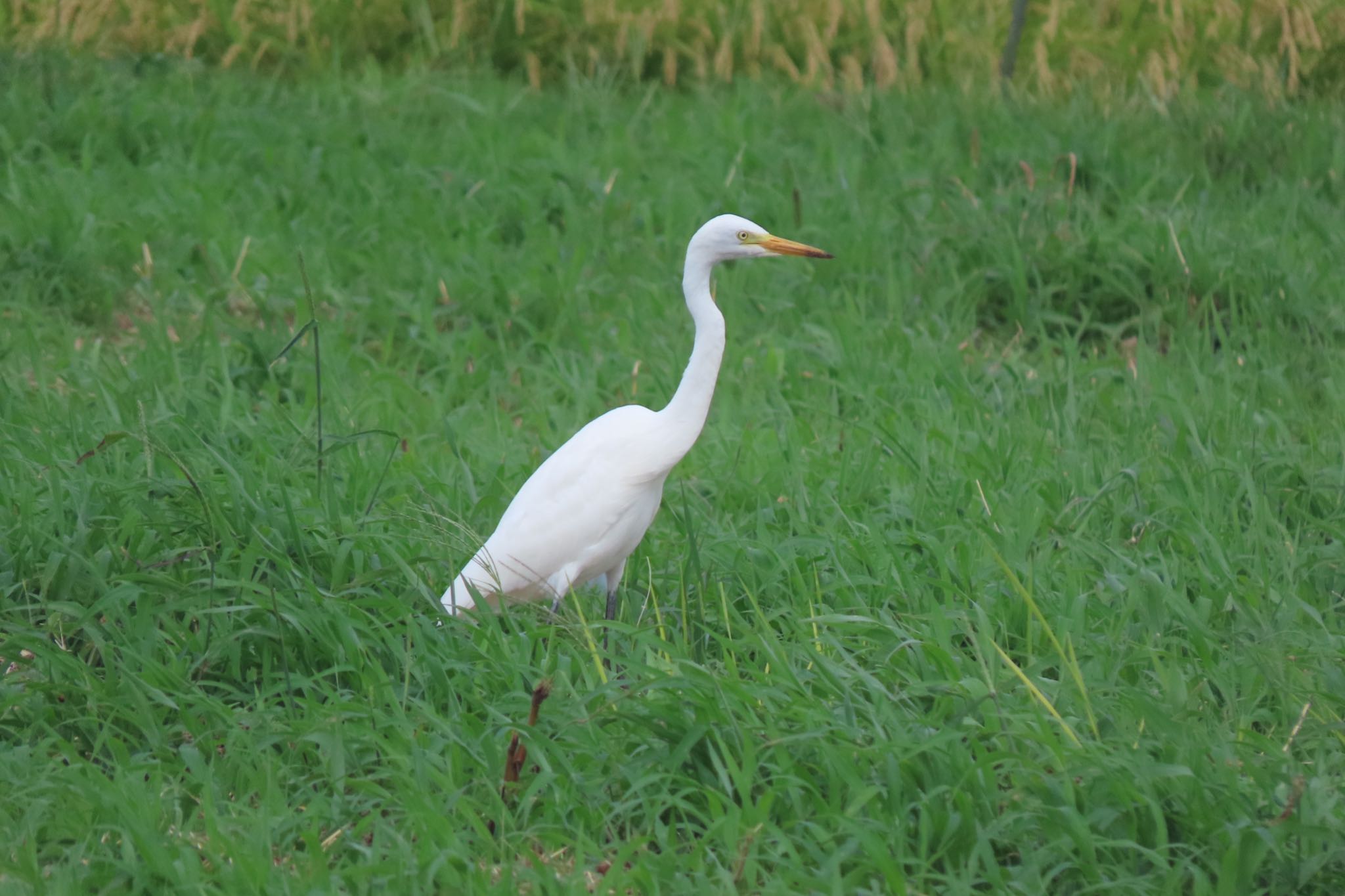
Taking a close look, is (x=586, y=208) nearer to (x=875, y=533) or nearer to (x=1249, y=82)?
(x=875, y=533)

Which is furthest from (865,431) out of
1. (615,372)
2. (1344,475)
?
(1344,475)

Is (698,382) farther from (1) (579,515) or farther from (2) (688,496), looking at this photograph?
(2) (688,496)

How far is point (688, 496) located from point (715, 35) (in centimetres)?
429

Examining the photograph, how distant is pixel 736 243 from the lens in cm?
300

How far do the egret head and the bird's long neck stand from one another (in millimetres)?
95

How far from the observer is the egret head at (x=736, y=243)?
9.78 feet

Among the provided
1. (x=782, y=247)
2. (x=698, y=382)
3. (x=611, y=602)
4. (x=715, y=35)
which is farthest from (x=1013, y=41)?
(x=611, y=602)

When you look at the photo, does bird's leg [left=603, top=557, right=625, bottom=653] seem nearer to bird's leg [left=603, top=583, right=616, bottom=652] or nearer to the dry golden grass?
bird's leg [left=603, top=583, right=616, bottom=652]

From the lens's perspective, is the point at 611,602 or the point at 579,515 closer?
the point at 579,515

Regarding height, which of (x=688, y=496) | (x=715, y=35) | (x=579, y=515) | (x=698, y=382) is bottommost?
(x=688, y=496)

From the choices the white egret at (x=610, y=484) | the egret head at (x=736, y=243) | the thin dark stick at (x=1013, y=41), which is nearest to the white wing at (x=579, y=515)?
the white egret at (x=610, y=484)

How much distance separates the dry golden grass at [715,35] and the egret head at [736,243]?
158 inches

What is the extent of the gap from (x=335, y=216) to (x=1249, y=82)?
161 inches

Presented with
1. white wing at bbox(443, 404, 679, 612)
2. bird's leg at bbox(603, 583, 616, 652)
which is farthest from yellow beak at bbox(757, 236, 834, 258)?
bird's leg at bbox(603, 583, 616, 652)
